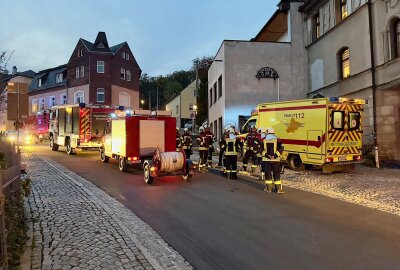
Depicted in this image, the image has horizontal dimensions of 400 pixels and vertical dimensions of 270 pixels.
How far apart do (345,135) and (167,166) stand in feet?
22.7

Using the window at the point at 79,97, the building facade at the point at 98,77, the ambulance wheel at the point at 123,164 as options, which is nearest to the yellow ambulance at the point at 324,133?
the ambulance wheel at the point at 123,164

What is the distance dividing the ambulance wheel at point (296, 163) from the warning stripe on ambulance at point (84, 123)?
447 inches

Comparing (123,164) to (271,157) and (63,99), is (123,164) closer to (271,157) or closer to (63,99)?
(271,157)

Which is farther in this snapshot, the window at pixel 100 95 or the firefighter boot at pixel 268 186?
the window at pixel 100 95

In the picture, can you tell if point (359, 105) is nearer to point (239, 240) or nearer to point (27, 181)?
point (239, 240)

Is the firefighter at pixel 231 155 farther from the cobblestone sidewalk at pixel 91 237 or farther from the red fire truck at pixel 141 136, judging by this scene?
the cobblestone sidewalk at pixel 91 237

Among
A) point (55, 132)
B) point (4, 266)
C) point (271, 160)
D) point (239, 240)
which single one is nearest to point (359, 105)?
point (271, 160)

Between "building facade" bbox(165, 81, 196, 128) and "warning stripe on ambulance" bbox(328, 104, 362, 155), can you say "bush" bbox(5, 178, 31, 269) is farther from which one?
"building facade" bbox(165, 81, 196, 128)

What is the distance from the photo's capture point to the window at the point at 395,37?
16609mm

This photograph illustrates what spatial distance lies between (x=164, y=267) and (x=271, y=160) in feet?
20.6

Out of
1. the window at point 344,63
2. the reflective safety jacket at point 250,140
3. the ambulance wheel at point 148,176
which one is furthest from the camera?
the window at point 344,63

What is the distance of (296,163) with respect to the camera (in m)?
15.6

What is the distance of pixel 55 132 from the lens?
24.4 metres

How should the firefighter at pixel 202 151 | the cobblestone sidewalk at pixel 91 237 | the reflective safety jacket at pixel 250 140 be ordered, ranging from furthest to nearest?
the firefighter at pixel 202 151
the reflective safety jacket at pixel 250 140
the cobblestone sidewalk at pixel 91 237
